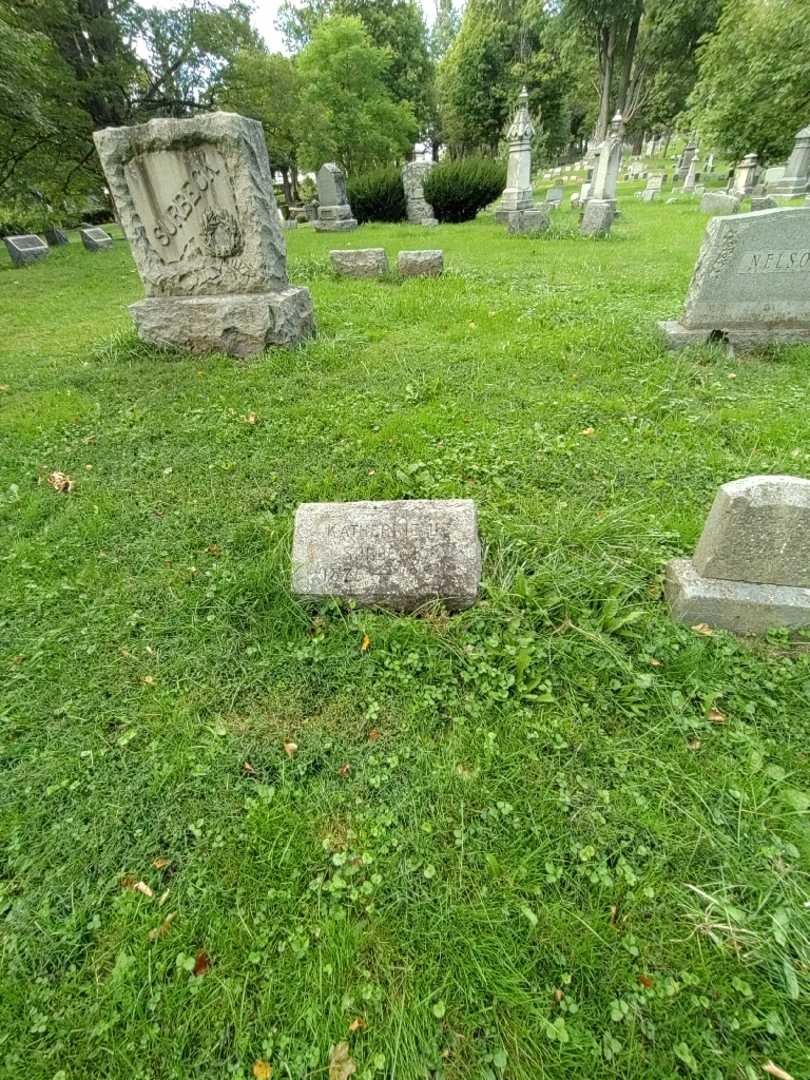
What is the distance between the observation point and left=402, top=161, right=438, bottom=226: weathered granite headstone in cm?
1477

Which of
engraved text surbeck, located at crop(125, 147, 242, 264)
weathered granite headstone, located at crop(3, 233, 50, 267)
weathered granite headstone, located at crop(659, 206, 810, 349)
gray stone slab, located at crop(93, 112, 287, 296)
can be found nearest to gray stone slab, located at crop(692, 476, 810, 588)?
weathered granite headstone, located at crop(659, 206, 810, 349)

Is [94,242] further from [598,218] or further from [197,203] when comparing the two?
[598,218]

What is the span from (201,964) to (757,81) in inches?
914

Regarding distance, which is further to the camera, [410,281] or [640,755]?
[410,281]

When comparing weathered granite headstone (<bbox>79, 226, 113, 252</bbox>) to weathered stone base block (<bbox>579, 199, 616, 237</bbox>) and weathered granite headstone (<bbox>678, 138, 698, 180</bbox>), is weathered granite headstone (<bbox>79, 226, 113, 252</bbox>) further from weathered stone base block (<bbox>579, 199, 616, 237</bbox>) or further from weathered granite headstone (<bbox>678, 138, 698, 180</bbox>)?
weathered granite headstone (<bbox>678, 138, 698, 180</bbox>)

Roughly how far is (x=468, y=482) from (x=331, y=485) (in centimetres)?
85

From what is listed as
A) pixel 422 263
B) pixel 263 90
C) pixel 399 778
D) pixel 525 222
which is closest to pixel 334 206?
pixel 263 90

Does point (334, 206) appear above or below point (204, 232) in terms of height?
below

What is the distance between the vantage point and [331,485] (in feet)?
9.99

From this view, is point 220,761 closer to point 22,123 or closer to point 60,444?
point 60,444

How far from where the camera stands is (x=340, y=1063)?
118 centimetres

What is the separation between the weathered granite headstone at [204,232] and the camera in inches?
173

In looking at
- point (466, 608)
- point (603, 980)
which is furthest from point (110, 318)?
point (603, 980)

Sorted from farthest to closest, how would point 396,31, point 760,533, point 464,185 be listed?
1. point 396,31
2. point 464,185
3. point 760,533
